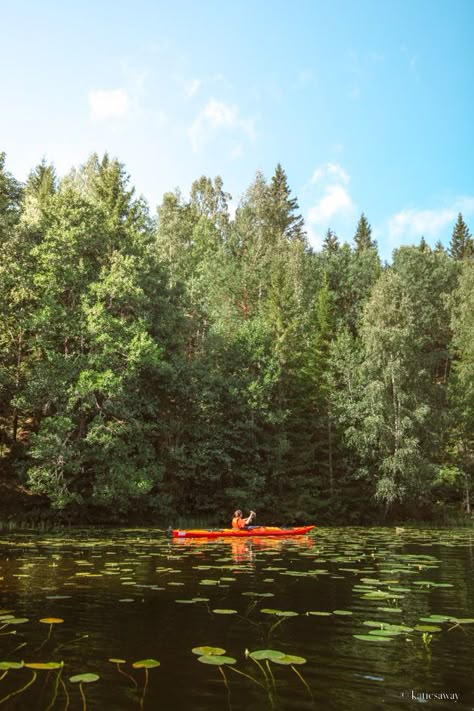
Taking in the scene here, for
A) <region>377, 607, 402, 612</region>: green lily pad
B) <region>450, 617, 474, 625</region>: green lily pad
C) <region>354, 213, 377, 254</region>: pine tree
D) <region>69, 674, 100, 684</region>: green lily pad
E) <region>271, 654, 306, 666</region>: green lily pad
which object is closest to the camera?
Result: <region>69, 674, 100, 684</region>: green lily pad

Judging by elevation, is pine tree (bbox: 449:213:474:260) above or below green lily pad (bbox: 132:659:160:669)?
above

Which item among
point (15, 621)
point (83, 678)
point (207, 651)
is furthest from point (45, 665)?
point (15, 621)

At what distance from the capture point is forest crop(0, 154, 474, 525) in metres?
23.3

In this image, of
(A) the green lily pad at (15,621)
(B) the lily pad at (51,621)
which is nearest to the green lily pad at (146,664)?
(B) the lily pad at (51,621)

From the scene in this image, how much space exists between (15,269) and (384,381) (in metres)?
20.3

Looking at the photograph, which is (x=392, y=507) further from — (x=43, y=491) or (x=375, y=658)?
(x=375, y=658)

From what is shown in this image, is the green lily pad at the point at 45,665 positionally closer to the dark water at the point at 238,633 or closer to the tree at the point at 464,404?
the dark water at the point at 238,633

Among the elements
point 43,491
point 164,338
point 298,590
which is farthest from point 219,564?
point 164,338

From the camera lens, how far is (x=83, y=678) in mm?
3547

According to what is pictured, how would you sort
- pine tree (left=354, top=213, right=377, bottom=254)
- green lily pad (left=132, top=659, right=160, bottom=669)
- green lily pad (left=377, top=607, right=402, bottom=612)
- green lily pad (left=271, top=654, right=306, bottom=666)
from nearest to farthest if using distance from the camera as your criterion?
green lily pad (left=132, top=659, right=160, bottom=669) → green lily pad (left=271, top=654, right=306, bottom=666) → green lily pad (left=377, top=607, right=402, bottom=612) → pine tree (left=354, top=213, right=377, bottom=254)

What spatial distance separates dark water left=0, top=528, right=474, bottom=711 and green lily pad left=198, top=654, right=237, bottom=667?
0.15ft

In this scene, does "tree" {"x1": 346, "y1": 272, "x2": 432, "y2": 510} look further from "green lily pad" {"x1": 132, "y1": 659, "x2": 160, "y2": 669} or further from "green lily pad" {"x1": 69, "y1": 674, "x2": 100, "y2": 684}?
"green lily pad" {"x1": 69, "y1": 674, "x2": 100, "y2": 684}

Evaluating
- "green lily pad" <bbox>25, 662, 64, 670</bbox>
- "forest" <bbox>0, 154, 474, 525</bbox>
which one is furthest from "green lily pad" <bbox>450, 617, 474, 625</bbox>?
"forest" <bbox>0, 154, 474, 525</bbox>

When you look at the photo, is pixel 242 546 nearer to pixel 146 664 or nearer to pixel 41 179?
pixel 146 664
